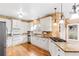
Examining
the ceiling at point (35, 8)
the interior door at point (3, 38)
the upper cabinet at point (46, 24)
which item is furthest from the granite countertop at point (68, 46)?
the interior door at point (3, 38)

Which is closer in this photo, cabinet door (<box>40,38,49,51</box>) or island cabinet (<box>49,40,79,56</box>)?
island cabinet (<box>49,40,79,56</box>)

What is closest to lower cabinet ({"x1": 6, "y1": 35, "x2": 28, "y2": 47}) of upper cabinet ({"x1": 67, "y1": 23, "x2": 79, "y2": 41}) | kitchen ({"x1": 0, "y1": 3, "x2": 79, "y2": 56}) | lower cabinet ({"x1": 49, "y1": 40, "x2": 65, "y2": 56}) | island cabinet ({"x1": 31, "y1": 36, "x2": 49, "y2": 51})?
kitchen ({"x1": 0, "y1": 3, "x2": 79, "y2": 56})

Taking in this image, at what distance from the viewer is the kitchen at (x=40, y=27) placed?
5.69ft

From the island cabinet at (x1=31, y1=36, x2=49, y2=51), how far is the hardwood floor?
55 millimetres

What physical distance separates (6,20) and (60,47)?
87 centimetres

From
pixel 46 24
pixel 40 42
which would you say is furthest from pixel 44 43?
pixel 46 24

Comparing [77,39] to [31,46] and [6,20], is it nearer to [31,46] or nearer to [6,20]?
[31,46]

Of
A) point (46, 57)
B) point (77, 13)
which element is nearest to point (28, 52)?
point (46, 57)

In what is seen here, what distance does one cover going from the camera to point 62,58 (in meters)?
1.75

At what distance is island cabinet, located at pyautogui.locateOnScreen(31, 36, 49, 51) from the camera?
5.92 ft

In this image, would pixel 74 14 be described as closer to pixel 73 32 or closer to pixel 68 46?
pixel 73 32

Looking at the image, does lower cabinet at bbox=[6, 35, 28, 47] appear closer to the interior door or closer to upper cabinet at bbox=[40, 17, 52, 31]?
the interior door

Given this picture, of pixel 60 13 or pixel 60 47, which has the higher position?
pixel 60 13

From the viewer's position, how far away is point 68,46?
179 cm
